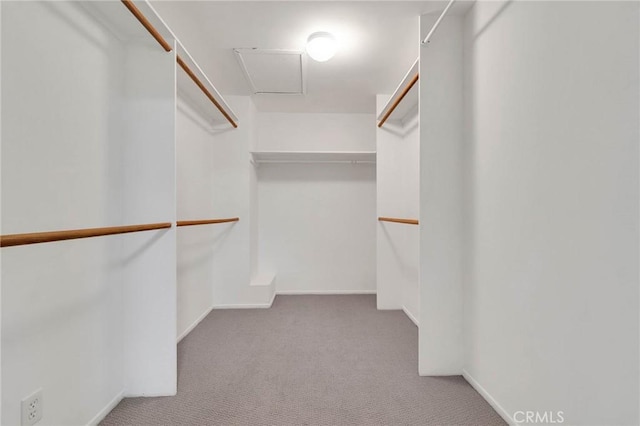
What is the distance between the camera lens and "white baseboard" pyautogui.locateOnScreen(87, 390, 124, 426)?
4.51 feet

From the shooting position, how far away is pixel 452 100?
5.91ft

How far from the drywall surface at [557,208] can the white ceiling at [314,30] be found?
1.77ft

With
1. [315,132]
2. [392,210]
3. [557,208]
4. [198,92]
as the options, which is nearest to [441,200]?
[557,208]

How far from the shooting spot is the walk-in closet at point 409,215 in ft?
3.17

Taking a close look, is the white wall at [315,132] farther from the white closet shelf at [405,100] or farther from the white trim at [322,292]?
the white trim at [322,292]

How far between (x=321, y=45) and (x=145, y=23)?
1077 millimetres

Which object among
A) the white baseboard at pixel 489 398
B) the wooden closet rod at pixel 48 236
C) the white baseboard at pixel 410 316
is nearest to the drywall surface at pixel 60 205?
the wooden closet rod at pixel 48 236

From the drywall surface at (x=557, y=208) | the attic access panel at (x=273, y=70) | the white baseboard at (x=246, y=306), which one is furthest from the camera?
the white baseboard at (x=246, y=306)

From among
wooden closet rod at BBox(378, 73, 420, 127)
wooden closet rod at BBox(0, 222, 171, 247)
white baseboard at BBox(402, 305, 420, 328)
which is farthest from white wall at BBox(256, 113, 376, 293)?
wooden closet rod at BBox(0, 222, 171, 247)

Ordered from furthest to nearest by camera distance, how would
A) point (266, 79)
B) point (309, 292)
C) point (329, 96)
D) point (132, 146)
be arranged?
1. point (309, 292)
2. point (329, 96)
3. point (266, 79)
4. point (132, 146)

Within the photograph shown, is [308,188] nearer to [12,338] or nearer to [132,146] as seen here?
[132,146]

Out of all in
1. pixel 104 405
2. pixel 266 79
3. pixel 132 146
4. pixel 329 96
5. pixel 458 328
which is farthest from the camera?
pixel 329 96

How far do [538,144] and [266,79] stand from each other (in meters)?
2.20

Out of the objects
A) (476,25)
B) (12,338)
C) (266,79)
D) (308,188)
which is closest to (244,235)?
(308,188)
